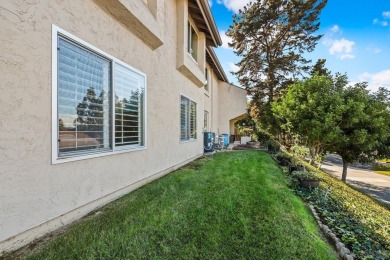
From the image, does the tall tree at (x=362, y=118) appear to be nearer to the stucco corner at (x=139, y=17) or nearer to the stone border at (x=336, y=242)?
the stone border at (x=336, y=242)

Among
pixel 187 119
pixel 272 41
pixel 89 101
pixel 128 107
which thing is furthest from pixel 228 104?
pixel 89 101

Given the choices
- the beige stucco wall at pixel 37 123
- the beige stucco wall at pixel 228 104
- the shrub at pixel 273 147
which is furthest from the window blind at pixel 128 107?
the beige stucco wall at pixel 228 104

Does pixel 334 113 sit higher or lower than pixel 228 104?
lower

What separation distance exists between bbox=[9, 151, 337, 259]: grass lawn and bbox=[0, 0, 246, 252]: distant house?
50cm

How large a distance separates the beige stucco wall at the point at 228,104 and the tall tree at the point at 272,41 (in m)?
2.20

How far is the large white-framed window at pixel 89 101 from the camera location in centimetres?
348

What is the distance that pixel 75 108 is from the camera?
3.83m

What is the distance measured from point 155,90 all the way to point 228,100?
16.4m

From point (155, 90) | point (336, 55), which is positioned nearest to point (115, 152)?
point (155, 90)

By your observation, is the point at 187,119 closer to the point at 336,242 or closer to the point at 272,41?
the point at 336,242

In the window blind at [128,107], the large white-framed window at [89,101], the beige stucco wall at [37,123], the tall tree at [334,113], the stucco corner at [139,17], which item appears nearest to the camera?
the beige stucco wall at [37,123]

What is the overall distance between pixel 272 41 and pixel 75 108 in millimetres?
23573

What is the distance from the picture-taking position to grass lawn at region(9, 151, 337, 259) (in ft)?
9.55

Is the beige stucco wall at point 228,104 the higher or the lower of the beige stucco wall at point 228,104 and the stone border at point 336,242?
the higher
